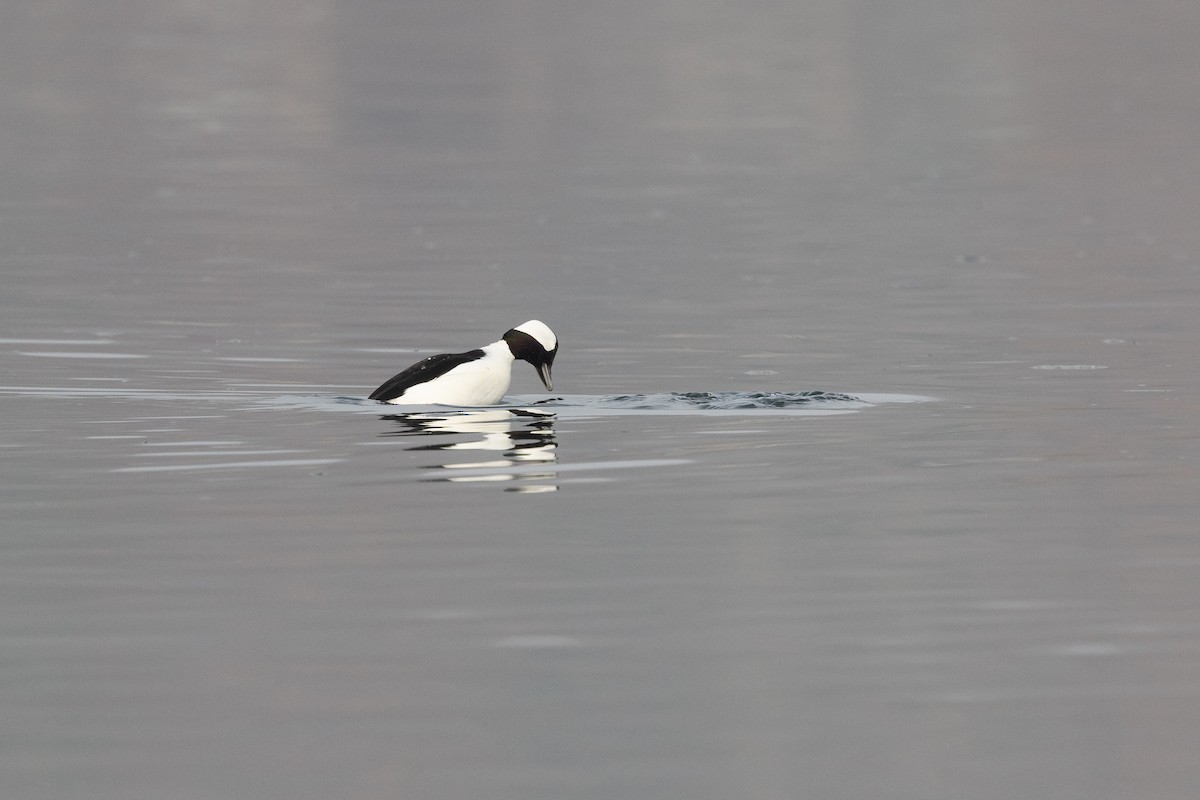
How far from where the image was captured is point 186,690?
8.59 m

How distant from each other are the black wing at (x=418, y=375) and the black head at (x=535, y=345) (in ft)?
1.79

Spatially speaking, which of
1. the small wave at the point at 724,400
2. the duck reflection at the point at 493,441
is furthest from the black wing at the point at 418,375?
the small wave at the point at 724,400

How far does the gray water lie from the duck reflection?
0.16 feet

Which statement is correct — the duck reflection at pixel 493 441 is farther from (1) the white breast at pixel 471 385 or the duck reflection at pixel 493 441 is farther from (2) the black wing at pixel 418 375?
(2) the black wing at pixel 418 375

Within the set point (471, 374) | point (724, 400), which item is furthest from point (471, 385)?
point (724, 400)

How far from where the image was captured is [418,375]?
15922 mm

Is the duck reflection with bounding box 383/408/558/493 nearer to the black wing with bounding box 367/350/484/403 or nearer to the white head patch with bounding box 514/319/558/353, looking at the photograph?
the black wing with bounding box 367/350/484/403

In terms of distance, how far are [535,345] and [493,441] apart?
1777 millimetres

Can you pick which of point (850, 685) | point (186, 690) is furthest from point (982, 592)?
point (186, 690)

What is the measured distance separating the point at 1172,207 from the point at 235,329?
62.8 ft

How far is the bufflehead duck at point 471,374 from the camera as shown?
52.4 ft

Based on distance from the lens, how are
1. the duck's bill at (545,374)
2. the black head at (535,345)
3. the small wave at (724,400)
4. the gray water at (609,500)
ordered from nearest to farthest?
1. the gray water at (609,500)
2. the small wave at (724,400)
3. the black head at (535,345)
4. the duck's bill at (545,374)

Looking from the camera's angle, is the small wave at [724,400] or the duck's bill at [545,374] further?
the duck's bill at [545,374]

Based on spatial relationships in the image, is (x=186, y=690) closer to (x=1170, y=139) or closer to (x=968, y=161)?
(x=968, y=161)
